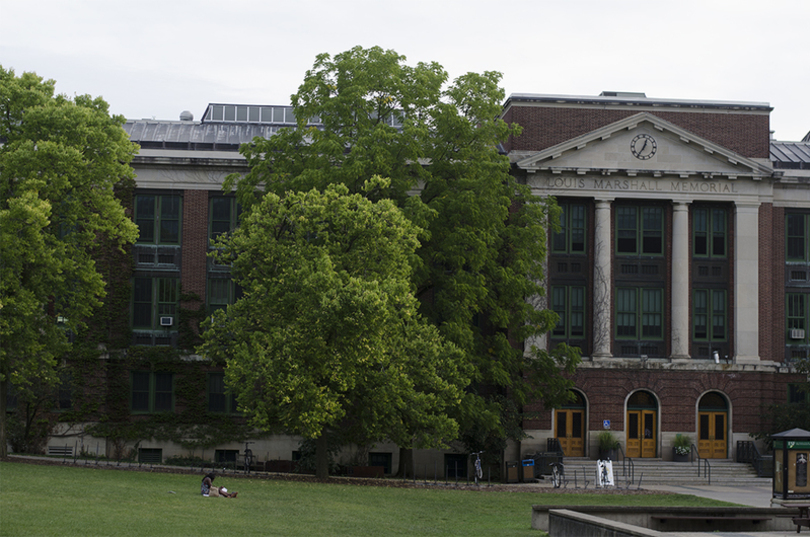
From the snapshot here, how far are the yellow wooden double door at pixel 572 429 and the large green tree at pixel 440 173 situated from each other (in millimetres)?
5769

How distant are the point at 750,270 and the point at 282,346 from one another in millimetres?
25701

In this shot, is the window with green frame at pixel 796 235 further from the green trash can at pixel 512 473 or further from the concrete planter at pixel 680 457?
the green trash can at pixel 512 473

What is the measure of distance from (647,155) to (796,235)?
8.70 m

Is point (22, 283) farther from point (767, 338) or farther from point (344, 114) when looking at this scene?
point (767, 338)

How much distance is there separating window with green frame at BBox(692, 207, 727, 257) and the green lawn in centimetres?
1744

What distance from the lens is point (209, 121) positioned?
2082 inches

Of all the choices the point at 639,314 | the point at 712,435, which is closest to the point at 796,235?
the point at 639,314

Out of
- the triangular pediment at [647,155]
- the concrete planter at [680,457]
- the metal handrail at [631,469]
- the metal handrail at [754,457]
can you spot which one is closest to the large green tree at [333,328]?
the metal handrail at [631,469]

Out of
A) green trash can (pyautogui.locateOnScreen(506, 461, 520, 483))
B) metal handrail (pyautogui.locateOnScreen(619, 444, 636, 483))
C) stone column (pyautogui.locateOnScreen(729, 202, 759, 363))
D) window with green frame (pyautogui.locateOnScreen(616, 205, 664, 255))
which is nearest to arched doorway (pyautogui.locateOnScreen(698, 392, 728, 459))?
stone column (pyautogui.locateOnScreen(729, 202, 759, 363))

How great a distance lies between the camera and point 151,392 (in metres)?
46.2

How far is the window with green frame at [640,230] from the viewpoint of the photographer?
47906 millimetres

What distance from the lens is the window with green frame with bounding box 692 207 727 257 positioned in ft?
158

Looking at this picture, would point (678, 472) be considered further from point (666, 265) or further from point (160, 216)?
point (160, 216)

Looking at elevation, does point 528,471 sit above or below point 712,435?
below
